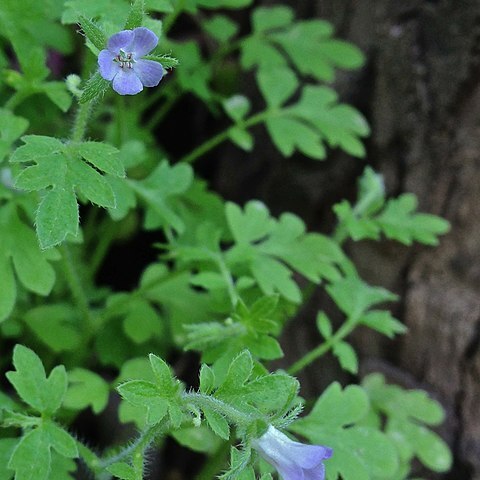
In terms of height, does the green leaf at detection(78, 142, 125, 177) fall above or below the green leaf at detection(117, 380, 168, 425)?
above

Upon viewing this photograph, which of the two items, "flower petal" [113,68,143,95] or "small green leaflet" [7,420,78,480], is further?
"small green leaflet" [7,420,78,480]

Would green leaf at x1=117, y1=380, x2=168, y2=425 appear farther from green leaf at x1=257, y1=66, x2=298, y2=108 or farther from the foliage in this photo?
green leaf at x1=257, y1=66, x2=298, y2=108

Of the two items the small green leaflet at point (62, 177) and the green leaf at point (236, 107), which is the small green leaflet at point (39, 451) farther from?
the green leaf at point (236, 107)

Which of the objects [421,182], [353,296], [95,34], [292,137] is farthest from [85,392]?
[421,182]

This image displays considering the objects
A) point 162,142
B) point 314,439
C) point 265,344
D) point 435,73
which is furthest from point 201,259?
point 162,142

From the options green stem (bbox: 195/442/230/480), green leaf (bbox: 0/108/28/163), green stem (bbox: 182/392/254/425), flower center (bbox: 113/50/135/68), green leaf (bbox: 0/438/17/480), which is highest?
flower center (bbox: 113/50/135/68)

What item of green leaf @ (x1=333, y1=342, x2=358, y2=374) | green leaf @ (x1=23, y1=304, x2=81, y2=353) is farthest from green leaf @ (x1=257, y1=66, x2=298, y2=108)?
green leaf @ (x1=23, y1=304, x2=81, y2=353)

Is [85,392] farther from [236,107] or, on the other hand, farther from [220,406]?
[236,107]
